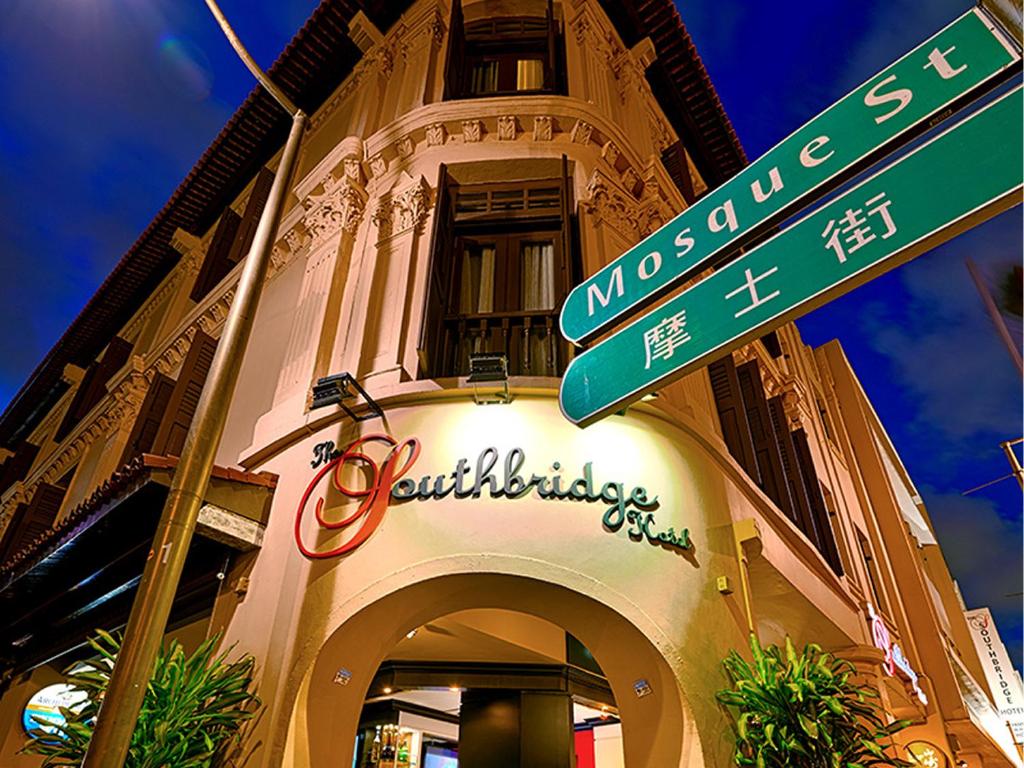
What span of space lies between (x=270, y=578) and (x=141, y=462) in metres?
1.51

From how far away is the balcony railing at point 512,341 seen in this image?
6.88 meters

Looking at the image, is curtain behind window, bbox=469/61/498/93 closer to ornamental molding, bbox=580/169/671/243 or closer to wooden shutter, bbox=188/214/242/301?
ornamental molding, bbox=580/169/671/243

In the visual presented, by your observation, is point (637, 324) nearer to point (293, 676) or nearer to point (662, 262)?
point (662, 262)

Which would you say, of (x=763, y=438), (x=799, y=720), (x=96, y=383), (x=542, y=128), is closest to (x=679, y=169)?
(x=542, y=128)

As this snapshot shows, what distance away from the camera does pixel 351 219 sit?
28.7ft

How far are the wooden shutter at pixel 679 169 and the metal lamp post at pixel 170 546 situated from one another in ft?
27.2

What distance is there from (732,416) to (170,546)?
8.33m

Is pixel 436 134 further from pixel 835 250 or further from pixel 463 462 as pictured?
pixel 835 250

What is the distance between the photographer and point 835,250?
100 inches

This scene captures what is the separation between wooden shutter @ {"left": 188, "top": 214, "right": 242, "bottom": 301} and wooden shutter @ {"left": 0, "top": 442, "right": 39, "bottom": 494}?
33.4ft

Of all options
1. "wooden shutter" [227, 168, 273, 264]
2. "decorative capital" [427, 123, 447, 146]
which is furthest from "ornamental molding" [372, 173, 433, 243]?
"wooden shutter" [227, 168, 273, 264]

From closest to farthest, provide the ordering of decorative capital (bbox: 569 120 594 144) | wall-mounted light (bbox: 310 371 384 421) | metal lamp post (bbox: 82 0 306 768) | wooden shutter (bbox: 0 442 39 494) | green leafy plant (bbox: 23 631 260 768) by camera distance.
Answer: metal lamp post (bbox: 82 0 306 768) → green leafy plant (bbox: 23 631 260 768) → wall-mounted light (bbox: 310 371 384 421) → decorative capital (bbox: 569 120 594 144) → wooden shutter (bbox: 0 442 39 494)

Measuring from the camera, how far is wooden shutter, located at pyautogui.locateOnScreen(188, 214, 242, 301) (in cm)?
1220

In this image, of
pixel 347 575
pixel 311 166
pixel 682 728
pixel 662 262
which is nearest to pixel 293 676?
pixel 347 575
